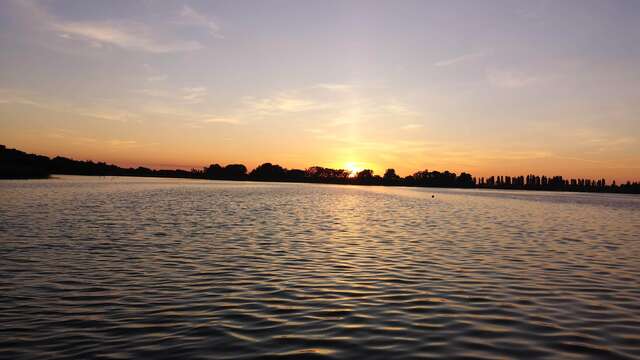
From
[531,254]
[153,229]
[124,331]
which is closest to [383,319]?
[124,331]

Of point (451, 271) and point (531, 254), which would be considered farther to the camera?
point (531, 254)

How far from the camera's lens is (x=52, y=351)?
37.3 ft

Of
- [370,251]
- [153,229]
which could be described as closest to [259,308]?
[370,251]

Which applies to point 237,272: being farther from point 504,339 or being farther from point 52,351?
point 504,339

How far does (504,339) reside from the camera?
13305mm

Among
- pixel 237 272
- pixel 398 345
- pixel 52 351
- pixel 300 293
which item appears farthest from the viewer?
pixel 237 272

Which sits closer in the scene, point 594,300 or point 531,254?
point 594,300

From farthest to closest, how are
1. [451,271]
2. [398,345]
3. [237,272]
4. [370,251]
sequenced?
[370,251] < [451,271] < [237,272] < [398,345]

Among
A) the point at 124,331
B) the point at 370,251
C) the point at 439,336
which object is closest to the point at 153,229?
the point at 370,251

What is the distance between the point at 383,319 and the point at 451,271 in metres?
10.1

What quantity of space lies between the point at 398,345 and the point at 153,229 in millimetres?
30497

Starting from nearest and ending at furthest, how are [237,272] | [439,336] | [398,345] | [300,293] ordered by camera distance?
[398,345]
[439,336]
[300,293]
[237,272]

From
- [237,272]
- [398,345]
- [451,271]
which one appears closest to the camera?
[398,345]

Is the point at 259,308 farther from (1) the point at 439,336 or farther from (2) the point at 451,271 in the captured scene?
(2) the point at 451,271
